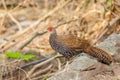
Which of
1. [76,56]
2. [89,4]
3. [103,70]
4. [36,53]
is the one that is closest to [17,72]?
[36,53]

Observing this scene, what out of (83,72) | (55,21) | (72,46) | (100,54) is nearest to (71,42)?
(72,46)

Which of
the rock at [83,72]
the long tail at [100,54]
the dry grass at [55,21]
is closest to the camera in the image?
the rock at [83,72]

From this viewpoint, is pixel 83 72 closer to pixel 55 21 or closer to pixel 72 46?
pixel 72 46

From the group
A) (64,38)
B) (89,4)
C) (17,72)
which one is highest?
(89,4)

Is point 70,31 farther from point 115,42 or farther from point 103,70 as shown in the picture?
point 103,70

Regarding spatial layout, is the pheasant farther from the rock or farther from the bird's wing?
the rock

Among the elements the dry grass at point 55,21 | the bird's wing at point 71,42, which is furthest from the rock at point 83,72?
the dry grass at point 55,21

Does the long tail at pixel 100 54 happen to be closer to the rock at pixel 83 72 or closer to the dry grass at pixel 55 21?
the rock at pixel 83 72

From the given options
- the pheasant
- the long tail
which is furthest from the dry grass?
the long tail
